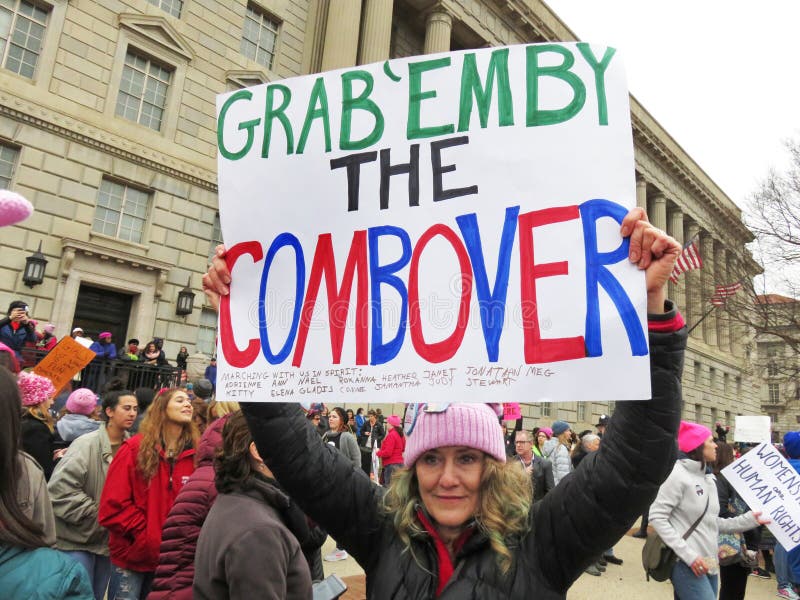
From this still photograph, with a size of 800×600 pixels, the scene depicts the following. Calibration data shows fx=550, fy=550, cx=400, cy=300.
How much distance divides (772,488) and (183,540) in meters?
4.77

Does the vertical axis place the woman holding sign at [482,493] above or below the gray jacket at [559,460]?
above

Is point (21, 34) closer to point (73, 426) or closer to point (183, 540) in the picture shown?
point (73, 426)

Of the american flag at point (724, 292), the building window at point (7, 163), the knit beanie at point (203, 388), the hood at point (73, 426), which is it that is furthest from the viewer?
the american flag at point (724, 292)

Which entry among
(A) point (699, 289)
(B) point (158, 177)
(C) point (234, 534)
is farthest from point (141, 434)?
(A) point (699, 289)

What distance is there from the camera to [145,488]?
12.3ft

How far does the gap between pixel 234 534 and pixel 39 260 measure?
1369cm

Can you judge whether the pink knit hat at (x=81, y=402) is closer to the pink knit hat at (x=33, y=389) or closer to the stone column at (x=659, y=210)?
the pink knit hat at (x=33, y=389)

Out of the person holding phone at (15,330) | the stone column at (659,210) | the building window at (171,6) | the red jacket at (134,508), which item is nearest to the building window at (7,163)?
the person holding phone at (15,330)

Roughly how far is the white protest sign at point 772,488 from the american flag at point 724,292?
16679 mm

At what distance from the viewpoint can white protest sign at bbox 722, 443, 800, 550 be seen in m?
4.62

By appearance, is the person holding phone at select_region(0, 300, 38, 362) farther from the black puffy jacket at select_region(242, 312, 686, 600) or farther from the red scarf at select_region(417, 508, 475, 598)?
the red scarf at select_region(417, 508, 475, 598)

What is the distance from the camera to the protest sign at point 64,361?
19.5 feet

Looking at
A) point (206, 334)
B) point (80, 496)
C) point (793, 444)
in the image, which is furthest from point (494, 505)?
point (206, 334)

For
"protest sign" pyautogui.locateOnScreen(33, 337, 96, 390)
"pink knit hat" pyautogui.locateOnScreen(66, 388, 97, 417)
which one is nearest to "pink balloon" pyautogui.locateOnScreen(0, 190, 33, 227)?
"pink knit hat" pyautogui.locateOnScreen(66, 388, 97, 417)
